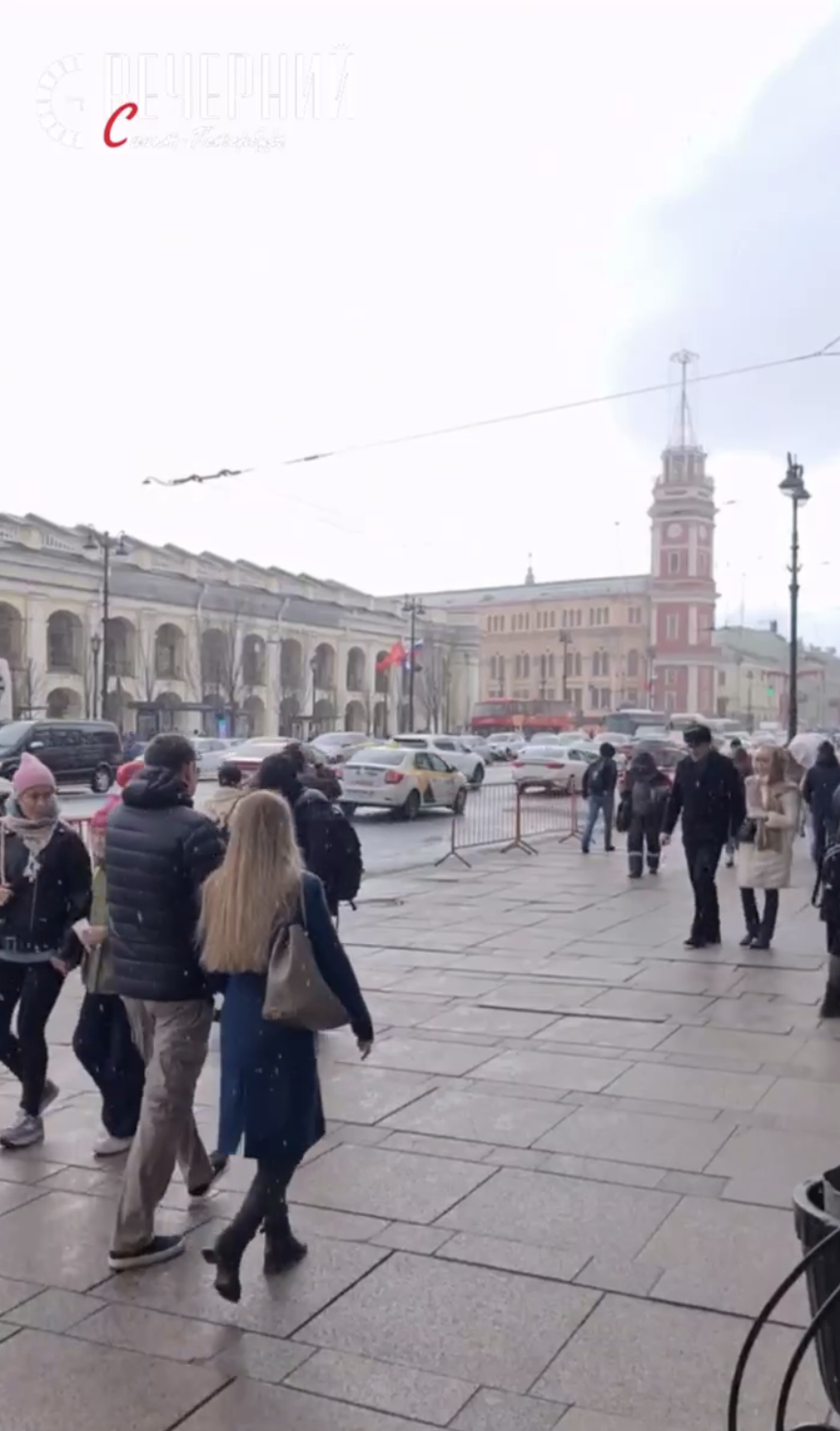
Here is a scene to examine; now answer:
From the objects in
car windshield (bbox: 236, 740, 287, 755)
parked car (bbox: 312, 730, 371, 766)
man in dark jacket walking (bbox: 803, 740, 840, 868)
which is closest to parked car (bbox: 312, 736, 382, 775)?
parked car (bbox: 312, 730, 371, 766)

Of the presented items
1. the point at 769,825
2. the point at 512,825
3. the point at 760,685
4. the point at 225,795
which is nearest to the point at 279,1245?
the point at 225,795

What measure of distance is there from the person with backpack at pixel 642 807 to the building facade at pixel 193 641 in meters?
34.6

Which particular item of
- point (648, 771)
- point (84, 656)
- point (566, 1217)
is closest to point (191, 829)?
point (566, 1217)

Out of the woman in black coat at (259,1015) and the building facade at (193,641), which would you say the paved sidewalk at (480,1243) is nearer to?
the woman in black coat at (259,1015)

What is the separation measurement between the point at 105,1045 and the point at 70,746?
2965 cm

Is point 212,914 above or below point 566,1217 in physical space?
above

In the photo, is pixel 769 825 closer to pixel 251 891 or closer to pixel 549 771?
pixel 251 891

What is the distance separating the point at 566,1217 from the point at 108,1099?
200 centimetres

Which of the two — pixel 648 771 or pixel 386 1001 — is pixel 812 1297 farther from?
pixel 648 771

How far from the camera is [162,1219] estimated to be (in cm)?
497

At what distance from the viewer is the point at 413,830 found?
2425cm

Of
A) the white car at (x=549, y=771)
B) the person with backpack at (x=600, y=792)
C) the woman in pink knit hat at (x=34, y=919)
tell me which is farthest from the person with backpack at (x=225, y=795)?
the white car at (x=549, y=771)

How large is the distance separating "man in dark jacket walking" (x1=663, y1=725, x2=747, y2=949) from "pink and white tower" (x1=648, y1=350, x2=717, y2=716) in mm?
99664

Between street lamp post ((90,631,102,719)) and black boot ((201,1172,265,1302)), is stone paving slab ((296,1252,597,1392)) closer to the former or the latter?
black boot ((201,1172,265,1302))
